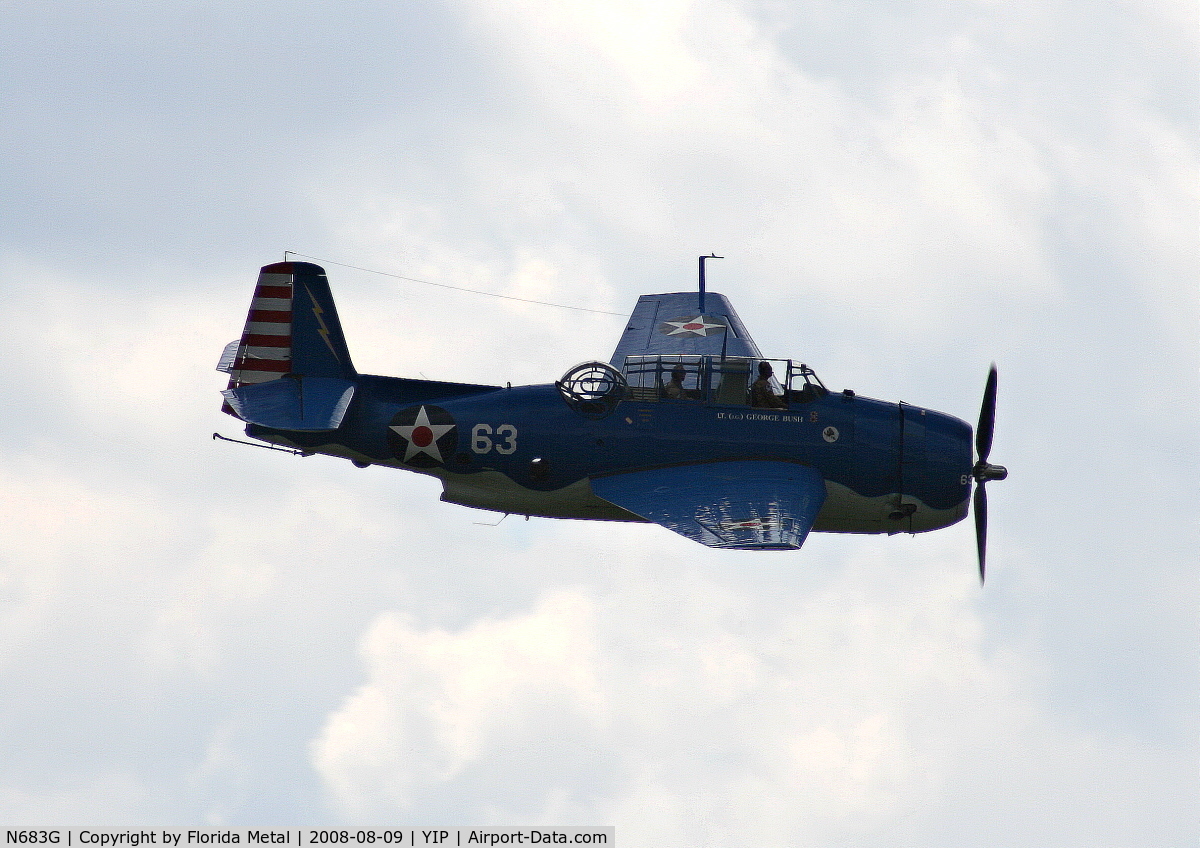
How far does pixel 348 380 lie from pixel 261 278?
6.57 ft

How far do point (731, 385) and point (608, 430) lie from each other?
6.31ft

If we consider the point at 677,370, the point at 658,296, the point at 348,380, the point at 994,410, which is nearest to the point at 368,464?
the point at 348,380

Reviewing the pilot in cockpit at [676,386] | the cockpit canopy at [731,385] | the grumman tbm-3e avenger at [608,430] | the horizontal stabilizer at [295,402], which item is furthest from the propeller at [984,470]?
the horizontal stabilizer at [295,402]

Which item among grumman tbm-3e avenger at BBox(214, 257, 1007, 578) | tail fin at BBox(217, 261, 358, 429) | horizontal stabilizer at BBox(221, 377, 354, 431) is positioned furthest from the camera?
tail fin at BBox(217, 261, 358, 429)

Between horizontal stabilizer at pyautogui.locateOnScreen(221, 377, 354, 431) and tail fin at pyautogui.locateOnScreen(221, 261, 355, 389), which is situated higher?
tail fin at pyautogui.locateOnScreen(221, 261, 355, 389)

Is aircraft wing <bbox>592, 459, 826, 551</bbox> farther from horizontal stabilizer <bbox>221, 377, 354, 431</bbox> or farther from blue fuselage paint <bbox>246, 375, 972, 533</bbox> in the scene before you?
horizontal stabilizer <bbox>221, 377, 354, 431</bbox>

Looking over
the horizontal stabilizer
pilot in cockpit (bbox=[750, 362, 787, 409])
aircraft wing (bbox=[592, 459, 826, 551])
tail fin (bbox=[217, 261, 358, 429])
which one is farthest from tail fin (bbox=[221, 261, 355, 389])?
pilot in cockpit (bbox=[750, 362, 787, 409])

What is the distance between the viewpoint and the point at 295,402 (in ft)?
74.8

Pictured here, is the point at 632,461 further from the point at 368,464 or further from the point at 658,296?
the point at 658,296

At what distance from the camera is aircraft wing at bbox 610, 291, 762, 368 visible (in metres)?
26.0

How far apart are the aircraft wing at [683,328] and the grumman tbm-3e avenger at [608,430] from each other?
2.71 m

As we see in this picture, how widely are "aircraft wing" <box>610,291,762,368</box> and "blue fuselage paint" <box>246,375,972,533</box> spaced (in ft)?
9.65

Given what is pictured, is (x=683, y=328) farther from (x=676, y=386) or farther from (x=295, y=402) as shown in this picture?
(x=295, y=402)

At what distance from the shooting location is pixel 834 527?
76.7 feet
